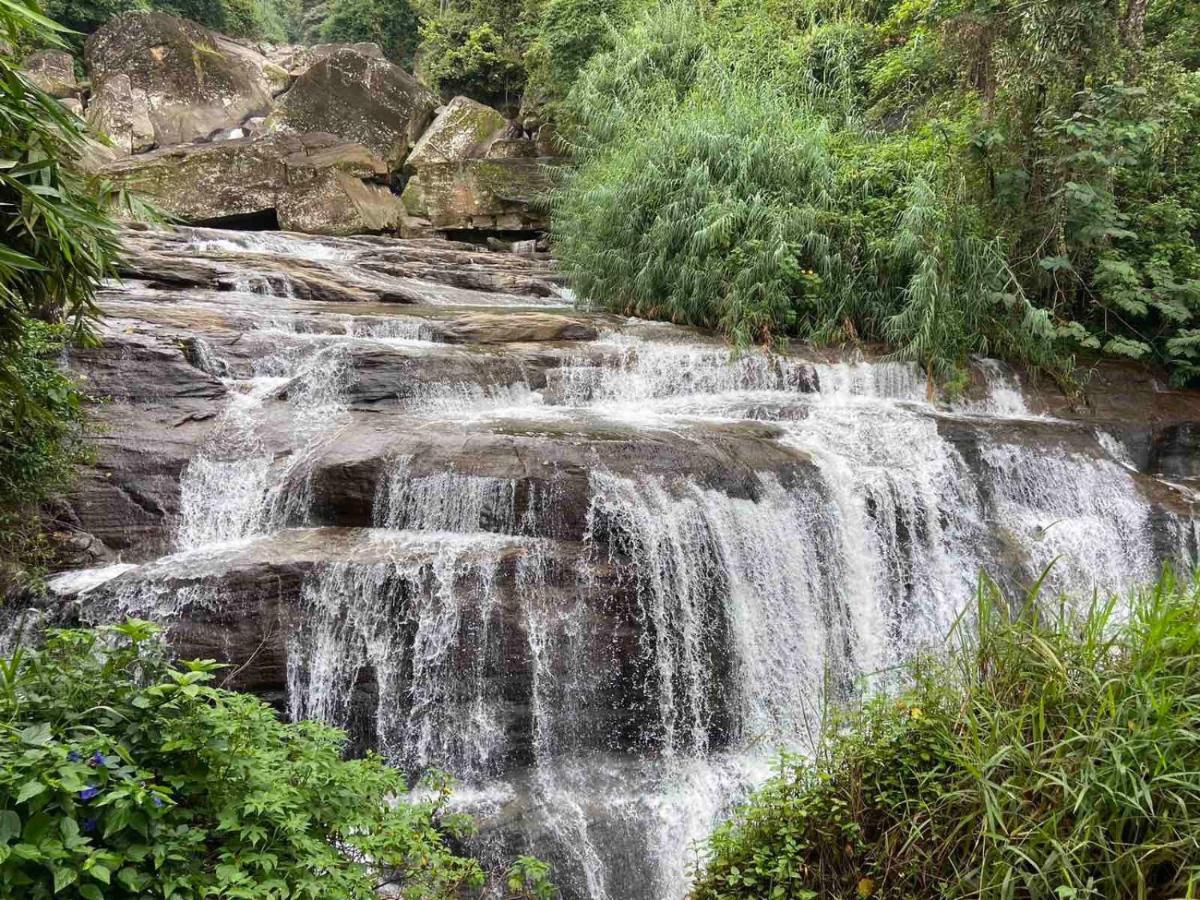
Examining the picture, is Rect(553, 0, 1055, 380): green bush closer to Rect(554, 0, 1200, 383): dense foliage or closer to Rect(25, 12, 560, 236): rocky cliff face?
Rect(554, 0, 1200, 383): dense foliage

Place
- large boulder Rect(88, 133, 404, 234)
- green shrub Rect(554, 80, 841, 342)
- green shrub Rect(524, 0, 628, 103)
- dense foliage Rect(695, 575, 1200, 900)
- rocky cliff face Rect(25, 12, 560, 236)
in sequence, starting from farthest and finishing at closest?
green shrub Rect(524, 0, 628, 103) < rocky cliff face Rect(25, 12, 560, 236) < large boulder Rect(88, 133, 404, 234) < green shrub Rect(554, 80, 841, 342) < dense foliage Rect(695, 575, 1200, 900)

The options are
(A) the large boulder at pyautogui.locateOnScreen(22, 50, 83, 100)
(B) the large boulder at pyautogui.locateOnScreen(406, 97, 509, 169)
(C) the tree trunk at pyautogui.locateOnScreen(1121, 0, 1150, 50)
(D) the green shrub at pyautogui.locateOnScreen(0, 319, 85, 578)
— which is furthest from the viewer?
(A) the large boulder at pyautogui.locateOnScreen(22, 50, 83, 100)

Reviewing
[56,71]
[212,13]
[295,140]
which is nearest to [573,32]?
[295,140]

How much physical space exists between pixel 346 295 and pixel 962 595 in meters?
7.78

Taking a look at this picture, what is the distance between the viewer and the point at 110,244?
3631mm

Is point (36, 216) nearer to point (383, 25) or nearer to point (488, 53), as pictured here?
point (488, 53)

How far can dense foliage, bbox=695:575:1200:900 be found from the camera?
2520mm

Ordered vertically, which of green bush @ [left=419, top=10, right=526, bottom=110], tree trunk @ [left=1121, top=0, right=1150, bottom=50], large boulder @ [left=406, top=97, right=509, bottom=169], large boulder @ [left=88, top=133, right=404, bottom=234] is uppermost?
green bush @ [left=419, top=10, right=526, bottom=110]

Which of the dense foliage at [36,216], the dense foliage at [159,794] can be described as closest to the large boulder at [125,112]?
the dense foliage at [36,216]

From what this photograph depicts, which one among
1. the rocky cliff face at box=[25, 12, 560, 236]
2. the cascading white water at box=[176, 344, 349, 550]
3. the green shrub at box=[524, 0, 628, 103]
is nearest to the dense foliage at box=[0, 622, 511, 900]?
the cascading white water at box=[176, 344, 349, 550]

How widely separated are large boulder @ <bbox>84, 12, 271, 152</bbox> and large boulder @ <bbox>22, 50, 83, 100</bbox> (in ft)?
1.42

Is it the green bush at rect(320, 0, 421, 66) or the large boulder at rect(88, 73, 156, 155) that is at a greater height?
the green bush at rect(320, 0, 421, 66)

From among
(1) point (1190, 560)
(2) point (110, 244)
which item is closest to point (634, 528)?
(2) point (110, 244)

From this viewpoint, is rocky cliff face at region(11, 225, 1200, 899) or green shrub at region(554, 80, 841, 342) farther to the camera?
green shrub at region(554, 80, 841, 342)
